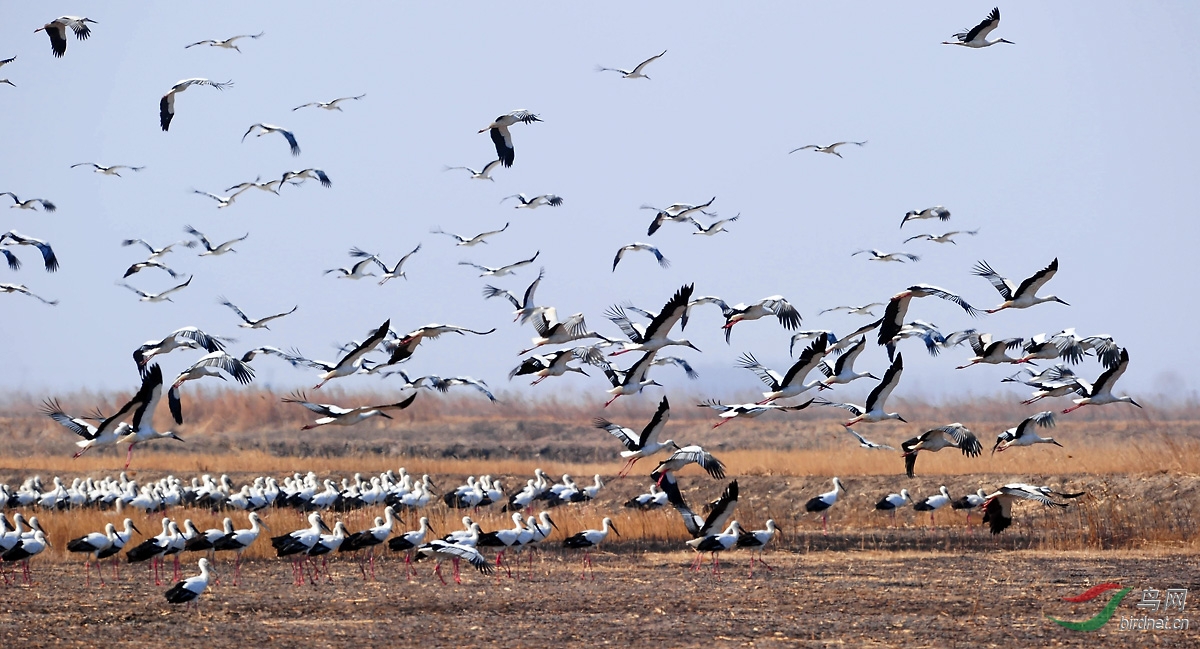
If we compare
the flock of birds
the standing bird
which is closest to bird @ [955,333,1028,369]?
the flock of birds

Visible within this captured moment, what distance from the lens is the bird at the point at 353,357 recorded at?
58.3ft

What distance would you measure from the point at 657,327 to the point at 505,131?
6.60 metres

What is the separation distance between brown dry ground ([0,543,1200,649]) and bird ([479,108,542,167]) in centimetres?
683

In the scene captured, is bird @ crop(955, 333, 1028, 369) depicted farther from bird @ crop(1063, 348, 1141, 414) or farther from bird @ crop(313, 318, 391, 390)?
bird @ crop(313, 318, 391, 390)

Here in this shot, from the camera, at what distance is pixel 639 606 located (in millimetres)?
16734

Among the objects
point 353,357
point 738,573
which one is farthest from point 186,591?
point 738,573

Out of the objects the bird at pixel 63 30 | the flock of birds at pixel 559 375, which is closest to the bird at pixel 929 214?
the flock of birds at pixel 559 375

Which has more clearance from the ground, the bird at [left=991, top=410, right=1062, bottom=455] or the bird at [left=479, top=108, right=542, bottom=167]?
the bird at [left=479, top=108, right=542, bottom=167]

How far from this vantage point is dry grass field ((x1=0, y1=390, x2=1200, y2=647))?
48.7ft

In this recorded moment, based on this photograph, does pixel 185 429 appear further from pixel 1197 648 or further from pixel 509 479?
pixel 1197 648

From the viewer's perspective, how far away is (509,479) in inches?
1331

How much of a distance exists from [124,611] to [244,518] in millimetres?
9486

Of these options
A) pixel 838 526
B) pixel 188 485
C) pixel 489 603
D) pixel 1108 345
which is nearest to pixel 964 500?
pixel 838 526

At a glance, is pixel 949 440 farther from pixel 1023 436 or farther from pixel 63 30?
pixel 63 30
